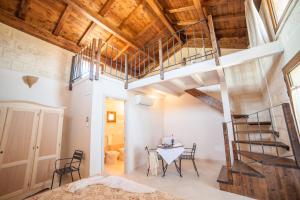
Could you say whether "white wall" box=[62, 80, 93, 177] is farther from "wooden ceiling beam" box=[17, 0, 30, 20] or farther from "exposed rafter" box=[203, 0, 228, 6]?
"exposed rafter" box=[203, 0, 228, 6]

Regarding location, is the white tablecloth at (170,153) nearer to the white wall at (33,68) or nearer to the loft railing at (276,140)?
the loft railing at (276,140)

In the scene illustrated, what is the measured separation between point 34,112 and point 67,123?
121 centimetres

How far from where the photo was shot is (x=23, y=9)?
3510mm

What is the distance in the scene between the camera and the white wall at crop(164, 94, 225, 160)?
4980mm

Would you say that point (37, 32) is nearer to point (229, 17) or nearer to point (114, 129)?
point (114, 129)

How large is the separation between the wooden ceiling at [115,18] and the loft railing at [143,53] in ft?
1.33

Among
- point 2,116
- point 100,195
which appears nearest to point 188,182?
point 100,195

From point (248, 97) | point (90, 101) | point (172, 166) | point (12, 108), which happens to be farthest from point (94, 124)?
point (248, 97)

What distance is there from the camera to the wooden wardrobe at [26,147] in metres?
2.62

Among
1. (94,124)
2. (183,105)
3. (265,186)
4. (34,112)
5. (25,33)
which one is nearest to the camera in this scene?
(265,186)

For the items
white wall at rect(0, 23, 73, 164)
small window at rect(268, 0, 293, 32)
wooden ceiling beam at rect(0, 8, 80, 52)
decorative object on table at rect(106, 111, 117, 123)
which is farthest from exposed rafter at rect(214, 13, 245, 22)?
decorative object on table at rect(106, 111, 117, 123)

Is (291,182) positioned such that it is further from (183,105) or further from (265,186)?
(183,105)

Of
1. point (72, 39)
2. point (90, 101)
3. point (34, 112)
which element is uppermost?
point (72, 39)

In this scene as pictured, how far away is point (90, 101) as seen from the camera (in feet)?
11.5
